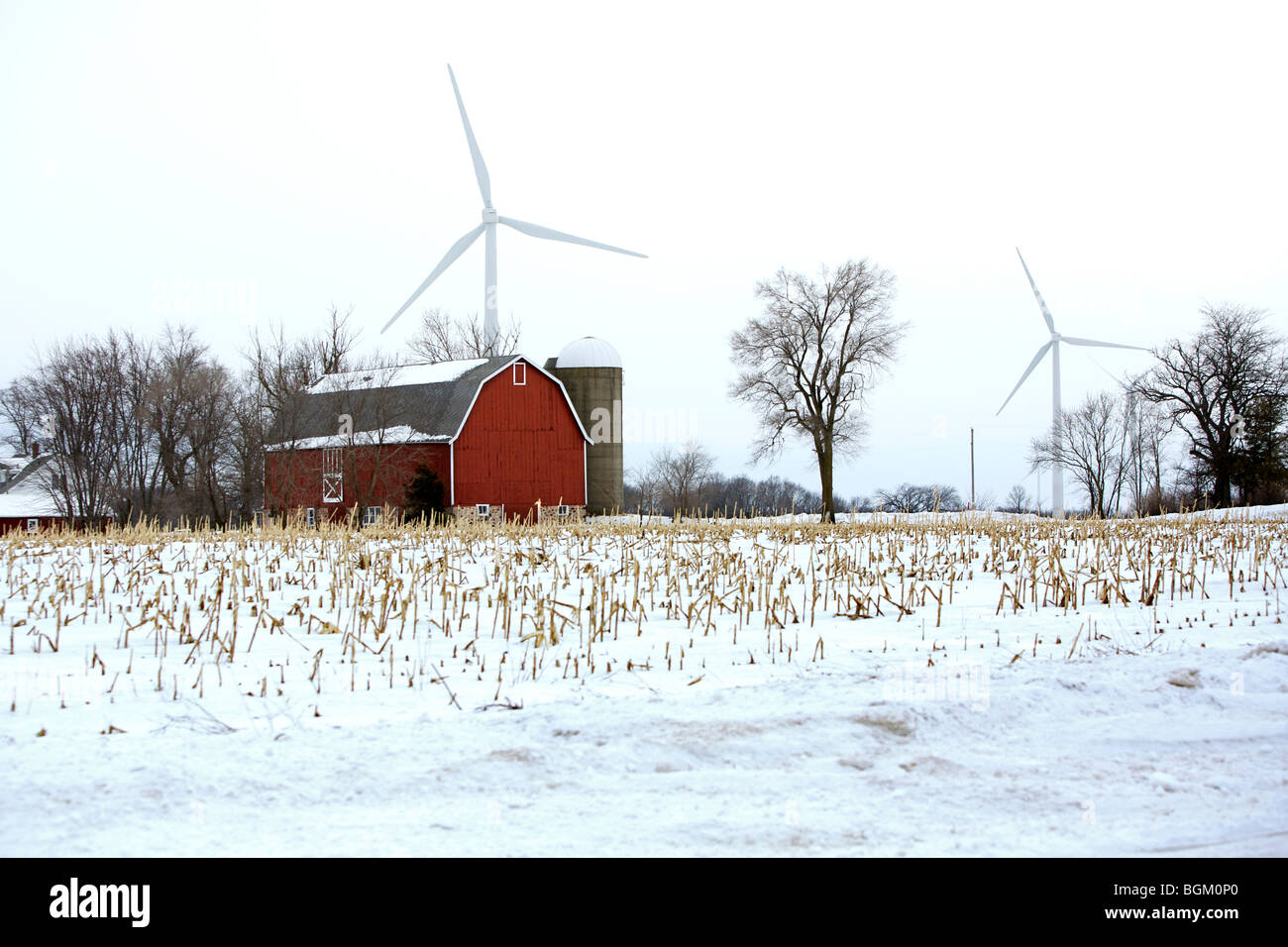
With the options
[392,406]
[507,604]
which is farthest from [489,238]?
[507,604]

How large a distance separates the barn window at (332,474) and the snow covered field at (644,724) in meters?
33.0

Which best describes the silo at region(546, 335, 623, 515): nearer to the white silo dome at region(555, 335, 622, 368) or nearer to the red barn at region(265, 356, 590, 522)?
the white silo dome at region(555, 335, 622, 368)

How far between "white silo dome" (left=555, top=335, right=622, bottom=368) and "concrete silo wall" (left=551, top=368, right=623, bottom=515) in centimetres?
31

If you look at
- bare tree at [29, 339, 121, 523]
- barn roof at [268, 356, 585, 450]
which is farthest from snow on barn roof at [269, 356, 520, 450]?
bare tree at [29, 339, 121, 523]

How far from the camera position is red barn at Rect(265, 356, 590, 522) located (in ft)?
129

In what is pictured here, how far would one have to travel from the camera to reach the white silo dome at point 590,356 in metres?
47.4

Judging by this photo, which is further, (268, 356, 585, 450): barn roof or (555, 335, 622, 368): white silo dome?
(555, 335, 622, 368): white silo dome

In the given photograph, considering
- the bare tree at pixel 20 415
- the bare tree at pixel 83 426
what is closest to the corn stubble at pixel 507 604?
the bare tree at pixel 83 426

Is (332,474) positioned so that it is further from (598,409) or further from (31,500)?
(31,500)

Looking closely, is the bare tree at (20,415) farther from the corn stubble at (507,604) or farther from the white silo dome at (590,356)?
the corn stubble at (507,604)

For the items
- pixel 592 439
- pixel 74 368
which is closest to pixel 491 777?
pixel 592 439

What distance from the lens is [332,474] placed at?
40375 millimetres
